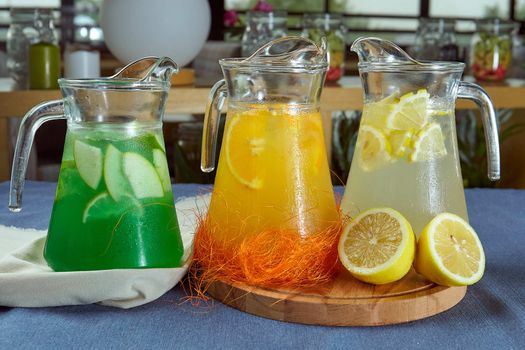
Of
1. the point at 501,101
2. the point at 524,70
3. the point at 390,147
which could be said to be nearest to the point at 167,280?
the point at 390,147

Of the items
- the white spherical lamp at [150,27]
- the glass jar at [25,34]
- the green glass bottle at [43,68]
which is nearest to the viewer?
the white spherical lamp at [150,27]

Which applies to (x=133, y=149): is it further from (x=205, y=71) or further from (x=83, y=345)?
(x=205, y=71)

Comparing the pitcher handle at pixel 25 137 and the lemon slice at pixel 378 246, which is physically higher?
the pitcher handle at pixel 25 137

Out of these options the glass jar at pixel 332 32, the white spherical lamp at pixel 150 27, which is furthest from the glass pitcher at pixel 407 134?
the glass jar at pixel 332 32

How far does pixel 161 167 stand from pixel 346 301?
17 centimetres

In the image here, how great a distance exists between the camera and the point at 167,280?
0.56 metres

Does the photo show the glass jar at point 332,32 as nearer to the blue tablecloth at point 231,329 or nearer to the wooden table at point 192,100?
the wooden table at point 192,100

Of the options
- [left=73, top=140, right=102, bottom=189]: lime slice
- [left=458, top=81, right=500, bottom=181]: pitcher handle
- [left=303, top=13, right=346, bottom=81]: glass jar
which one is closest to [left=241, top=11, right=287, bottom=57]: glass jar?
[left=303, top=13, right=346, bottom=81]: glass jar

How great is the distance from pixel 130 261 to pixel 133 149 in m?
0.08

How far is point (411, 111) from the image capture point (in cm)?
64

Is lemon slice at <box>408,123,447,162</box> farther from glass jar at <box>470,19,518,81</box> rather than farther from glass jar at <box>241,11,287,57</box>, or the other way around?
glass jar at <box>470,19,518,81</box>

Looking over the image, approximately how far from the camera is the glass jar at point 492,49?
2.55 meters

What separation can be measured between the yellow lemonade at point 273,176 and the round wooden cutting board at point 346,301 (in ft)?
0.19

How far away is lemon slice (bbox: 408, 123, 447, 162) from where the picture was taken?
644mm
